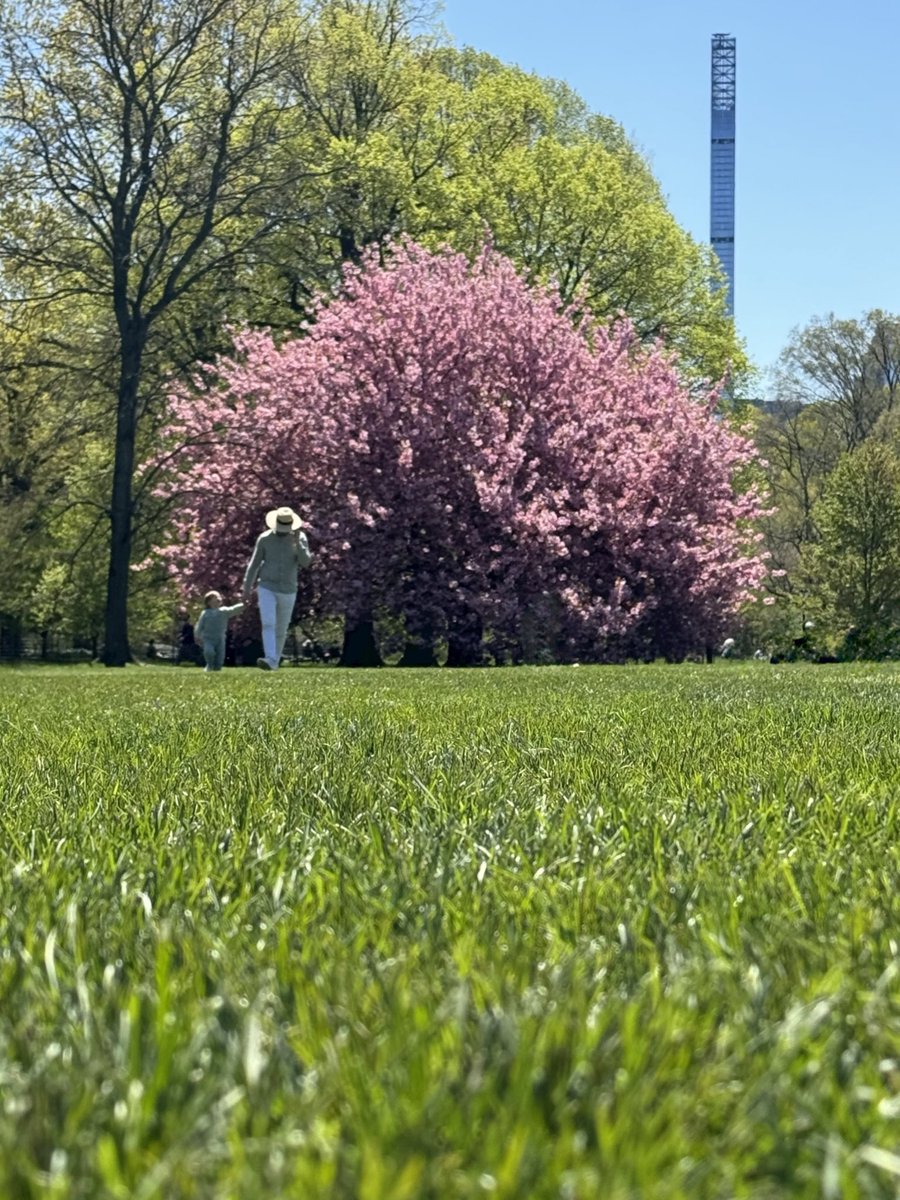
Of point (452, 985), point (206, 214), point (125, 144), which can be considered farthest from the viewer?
point (206, 214)

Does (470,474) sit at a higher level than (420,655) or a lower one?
higher

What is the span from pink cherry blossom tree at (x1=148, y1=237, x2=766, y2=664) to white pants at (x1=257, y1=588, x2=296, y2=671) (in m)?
7.83

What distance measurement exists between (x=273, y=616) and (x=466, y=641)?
9201mm

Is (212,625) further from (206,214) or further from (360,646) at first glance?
(206,214)

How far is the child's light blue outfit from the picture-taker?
72.1 ft

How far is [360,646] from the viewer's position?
101 feet

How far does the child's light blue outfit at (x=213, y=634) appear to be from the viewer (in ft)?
72.1

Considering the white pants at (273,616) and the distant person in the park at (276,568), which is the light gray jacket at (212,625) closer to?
the white pants at (273,616)

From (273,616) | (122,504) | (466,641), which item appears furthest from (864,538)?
(273,616)

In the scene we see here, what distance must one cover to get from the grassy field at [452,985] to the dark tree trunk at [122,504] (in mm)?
25147

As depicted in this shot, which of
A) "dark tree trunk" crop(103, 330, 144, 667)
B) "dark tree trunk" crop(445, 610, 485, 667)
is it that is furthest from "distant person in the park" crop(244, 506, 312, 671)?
"dark tree trunk" crop(103, 330, 144, 667)

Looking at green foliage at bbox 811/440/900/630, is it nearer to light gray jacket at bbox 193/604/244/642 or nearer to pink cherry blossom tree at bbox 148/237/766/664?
pink cherry blossom tree at bbox 148/237/766/664

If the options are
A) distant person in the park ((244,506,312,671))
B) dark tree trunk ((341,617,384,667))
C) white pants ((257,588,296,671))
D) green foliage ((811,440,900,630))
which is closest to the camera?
distant person in the park ((244,506,312,671))

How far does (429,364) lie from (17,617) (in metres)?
21.1
